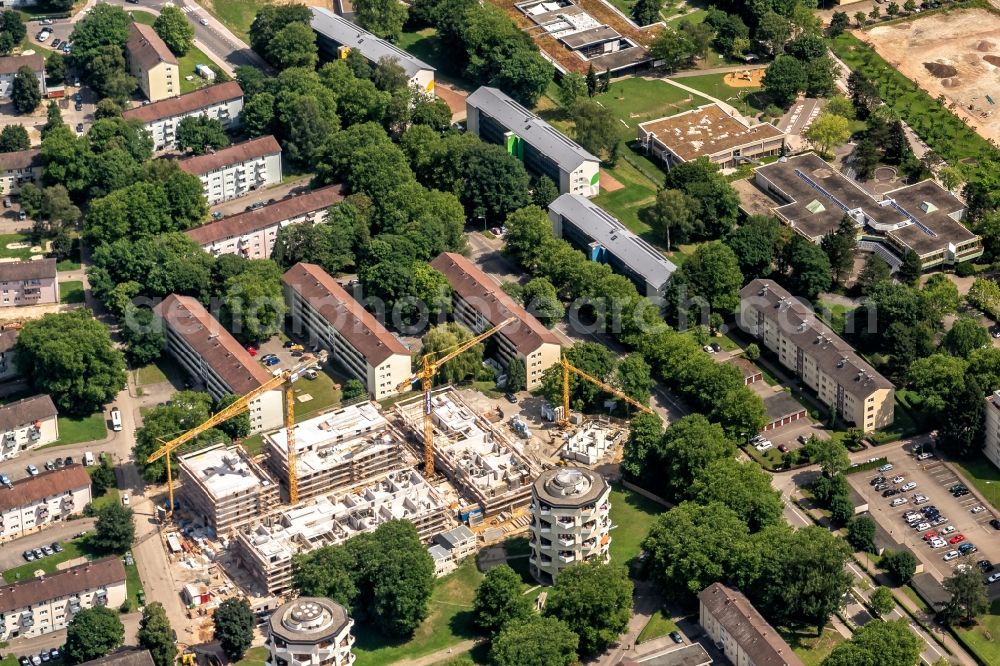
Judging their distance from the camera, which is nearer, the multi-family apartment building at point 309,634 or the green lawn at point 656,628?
the multi-family apartment building at point 309,634

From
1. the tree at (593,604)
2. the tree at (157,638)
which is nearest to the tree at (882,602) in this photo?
the tree at (593,604)

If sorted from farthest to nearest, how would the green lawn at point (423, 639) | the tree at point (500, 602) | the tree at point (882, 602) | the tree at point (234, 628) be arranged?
1. the tree at point (882, 602)
2. the green lawn at point (423, 639)
3. the tree at point (500, 602)
4. the tree at point (234, 628)

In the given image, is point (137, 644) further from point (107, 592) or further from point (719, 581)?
point (719, 581)

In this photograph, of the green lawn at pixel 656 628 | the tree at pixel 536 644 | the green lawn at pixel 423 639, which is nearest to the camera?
the tree at pixel 536 644

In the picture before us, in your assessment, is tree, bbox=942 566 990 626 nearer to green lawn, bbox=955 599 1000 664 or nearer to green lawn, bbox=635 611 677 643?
green lawn, bbox=955 599 1000 664

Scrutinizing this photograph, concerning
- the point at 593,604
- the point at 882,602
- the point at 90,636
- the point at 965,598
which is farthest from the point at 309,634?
the point at 965,598

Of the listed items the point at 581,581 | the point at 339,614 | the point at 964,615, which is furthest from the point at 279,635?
the point at 964,615

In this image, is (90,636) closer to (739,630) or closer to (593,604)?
(593,604)

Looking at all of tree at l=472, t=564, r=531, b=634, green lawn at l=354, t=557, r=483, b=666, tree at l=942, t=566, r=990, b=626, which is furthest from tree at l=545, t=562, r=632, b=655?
tree at l=942, t=566, r=990, b=626

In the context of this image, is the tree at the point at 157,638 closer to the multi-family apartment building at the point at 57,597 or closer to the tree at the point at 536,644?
the multi-family apartment building at the point at 57,597
